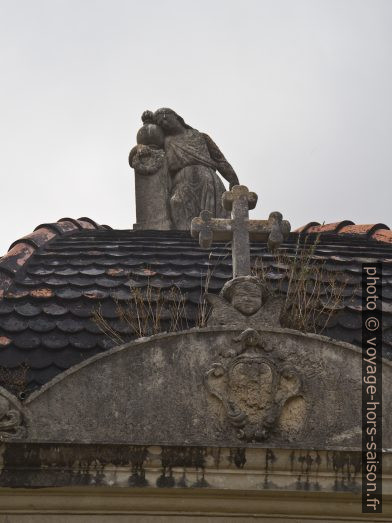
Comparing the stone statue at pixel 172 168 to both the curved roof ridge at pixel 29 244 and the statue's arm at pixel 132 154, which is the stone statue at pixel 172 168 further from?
the curved roof ridge at pixel 29 244

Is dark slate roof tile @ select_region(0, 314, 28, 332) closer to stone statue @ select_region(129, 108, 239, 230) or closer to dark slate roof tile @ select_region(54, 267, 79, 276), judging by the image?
dark slate roof tile @ select_region(54, 267, 79, 276)

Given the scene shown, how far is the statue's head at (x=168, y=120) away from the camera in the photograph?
44.7 ft

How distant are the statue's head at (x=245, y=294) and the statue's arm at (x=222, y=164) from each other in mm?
5630

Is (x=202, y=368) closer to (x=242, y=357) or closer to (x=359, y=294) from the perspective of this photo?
(x=242, y=357)

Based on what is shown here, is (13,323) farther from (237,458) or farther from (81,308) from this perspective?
(237,458)

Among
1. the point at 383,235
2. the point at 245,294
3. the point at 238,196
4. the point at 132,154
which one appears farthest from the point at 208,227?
the point at 132,154

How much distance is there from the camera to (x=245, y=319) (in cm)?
801

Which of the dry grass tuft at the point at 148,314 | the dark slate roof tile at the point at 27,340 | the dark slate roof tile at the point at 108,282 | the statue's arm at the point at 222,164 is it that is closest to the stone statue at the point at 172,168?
the statue's arm at the point at 222,164

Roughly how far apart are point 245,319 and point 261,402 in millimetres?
557

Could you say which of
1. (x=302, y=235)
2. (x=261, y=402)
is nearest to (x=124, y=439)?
(x=261, y=402)

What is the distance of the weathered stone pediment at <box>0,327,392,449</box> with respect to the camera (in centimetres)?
765

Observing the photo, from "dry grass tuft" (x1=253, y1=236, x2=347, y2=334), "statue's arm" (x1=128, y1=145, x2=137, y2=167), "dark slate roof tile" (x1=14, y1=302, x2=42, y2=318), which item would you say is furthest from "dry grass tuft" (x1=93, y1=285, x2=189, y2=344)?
"statue's arm" (x1=128, y1=145, x2=137, y2=167)

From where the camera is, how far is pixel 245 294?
806cm

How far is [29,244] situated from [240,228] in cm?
252
